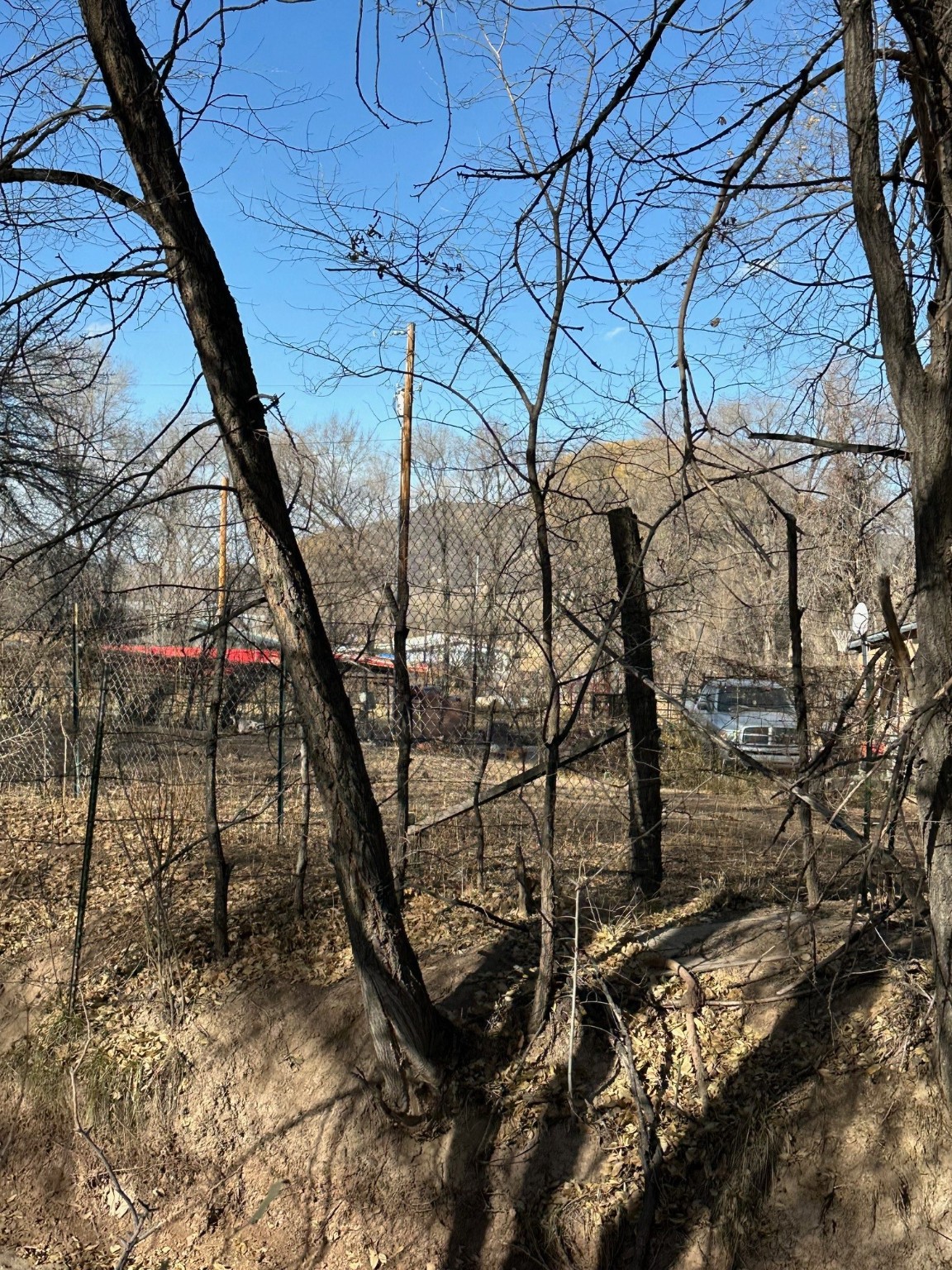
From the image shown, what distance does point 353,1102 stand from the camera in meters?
4.67

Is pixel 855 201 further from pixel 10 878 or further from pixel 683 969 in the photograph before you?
pixel 10 878

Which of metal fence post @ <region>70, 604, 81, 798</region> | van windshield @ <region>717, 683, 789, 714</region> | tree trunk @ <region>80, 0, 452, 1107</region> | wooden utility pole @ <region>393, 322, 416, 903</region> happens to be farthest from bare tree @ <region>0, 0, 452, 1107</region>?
van windshield @ <region>717, 683, 789, 714</region>

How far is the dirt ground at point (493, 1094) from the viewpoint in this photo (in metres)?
3.80

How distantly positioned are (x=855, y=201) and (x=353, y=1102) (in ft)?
14.3

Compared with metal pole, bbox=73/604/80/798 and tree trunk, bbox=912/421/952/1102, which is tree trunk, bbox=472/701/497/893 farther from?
metal pole, bbox=73/604/80/798

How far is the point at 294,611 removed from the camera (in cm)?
439

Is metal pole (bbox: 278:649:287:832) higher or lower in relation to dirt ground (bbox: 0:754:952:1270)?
higher

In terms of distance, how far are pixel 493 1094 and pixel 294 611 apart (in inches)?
93.5

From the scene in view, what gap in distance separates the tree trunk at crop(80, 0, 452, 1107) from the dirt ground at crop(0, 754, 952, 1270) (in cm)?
54

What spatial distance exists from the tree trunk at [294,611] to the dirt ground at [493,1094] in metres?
0.54

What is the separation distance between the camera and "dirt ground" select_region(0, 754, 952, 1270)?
3801 millimetres

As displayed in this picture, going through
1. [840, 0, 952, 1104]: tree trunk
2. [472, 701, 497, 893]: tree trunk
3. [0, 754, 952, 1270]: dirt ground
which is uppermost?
[840, 0, 952, 1104]: tree trunk

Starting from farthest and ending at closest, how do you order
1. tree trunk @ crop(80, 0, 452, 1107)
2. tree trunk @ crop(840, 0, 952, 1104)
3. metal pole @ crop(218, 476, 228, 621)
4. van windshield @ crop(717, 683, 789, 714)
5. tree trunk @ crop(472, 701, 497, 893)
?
1. van windshield @ crop(717, 683, 789, 714)
2. metal pole @ crop(218, 476, 228, 621)
3. tree trunk @ crop(472, 701, 497, 893)
4. tree trunk @ crop(80, 0, 452, 1107)
5. tree trunk @ crop(840, 0, 952, 1104)

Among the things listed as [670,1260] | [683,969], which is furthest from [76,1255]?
[683,969]
